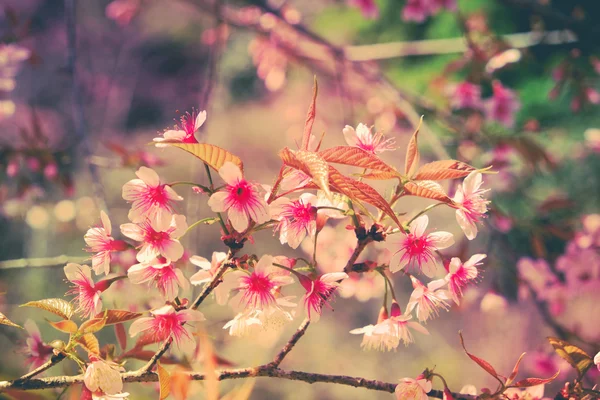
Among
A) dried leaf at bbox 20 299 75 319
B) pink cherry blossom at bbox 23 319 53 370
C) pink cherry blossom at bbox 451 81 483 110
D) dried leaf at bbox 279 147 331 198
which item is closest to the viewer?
dried leaf at bbox 279 147 331 198

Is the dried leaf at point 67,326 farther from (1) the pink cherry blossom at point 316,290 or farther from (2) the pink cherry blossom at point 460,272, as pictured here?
(2) the pink cherry blossom at point 460,272

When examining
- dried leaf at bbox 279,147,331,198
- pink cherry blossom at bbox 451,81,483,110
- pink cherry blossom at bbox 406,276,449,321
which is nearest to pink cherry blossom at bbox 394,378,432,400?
pink cherry blossom at bbox 406,276,449,321

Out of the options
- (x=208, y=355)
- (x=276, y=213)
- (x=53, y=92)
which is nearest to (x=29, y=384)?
(x=208, y=355)

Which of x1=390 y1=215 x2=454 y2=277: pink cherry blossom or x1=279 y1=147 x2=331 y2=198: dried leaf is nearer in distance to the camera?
x1=279 y1=147 x2=331 y2=198: dried leaf

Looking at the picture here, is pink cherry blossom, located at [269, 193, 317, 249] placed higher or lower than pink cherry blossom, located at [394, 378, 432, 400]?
higher

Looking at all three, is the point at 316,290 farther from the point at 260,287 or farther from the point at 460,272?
the point at 460,272

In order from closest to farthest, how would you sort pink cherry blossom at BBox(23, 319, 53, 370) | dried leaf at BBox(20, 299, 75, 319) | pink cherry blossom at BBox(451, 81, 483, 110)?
dried leaf at BBox(20, 299, 75, 319)
pink cherry blossom at BBox(23, 319, 53, 370)
pink cherry blossom at BBox(451, 81, 483, 110)


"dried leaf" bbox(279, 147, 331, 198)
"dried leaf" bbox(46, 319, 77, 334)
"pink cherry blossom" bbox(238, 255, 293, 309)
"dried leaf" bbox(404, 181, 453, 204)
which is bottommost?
"pink cherry blossom" bbox(238, 255, 293, 309)

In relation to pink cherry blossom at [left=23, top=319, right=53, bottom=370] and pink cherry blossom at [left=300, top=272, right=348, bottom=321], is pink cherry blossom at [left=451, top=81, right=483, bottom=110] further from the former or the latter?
pink cherry blossom at [left=23, top=319, right=53, bottom=370]

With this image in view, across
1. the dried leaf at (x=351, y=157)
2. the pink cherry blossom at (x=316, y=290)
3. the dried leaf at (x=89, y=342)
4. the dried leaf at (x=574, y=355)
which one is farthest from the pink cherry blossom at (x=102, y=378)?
the dried leaf at (x=574, y=355)
